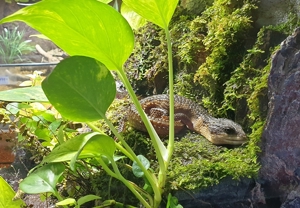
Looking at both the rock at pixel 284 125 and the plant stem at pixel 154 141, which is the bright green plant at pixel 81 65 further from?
the rock at pixel 284 125

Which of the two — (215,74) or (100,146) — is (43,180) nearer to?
(100,146)

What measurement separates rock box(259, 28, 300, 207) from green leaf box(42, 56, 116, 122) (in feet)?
1.49

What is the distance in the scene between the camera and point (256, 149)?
3.86ft

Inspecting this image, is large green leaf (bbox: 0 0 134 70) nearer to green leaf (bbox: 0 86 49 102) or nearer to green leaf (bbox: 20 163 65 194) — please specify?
green leaf (bbox: 0 86 49 102)

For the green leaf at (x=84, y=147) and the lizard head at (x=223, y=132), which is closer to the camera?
the green leaf at (x=84, y=147)

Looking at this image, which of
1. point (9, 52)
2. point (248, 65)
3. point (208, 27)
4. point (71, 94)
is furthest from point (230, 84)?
point (9, 52)

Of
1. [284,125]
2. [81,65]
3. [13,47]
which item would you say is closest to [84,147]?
→ [81,65]

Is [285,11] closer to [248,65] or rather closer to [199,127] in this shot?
[248,65]

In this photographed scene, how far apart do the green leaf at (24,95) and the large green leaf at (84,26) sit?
15 centimetres

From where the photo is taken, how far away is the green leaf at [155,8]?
3.70 feet

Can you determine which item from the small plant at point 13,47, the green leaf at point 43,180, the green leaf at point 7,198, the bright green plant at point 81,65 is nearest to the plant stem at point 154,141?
the bright green plant at point 81,65

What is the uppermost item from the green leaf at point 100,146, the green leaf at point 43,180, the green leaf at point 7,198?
the green leaf at point 100,146

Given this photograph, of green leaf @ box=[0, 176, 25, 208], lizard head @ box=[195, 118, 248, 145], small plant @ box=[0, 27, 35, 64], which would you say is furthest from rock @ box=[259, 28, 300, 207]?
small plant @ box=[0, 27, 35, 64]

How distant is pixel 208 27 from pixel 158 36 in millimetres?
355
